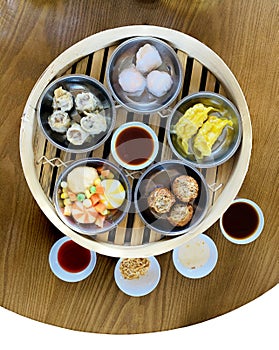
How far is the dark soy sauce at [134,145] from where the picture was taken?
8.16 feet

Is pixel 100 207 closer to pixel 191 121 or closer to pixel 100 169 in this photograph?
pixel 100 169

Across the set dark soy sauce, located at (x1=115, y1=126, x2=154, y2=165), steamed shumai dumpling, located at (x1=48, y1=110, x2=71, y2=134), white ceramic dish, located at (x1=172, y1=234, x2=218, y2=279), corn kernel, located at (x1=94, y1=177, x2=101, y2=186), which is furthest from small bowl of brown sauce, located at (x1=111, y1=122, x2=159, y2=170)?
white ceramic dish, located at (x1=172, y1=234, x2=218, y2=279)

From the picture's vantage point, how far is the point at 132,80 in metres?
2.46

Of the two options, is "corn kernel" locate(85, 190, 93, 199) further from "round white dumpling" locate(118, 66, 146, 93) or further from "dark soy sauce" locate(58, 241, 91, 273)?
"round white dumpling" locate(118, 66, 146, 93)

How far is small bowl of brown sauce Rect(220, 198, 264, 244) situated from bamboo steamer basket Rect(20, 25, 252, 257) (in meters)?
0.15

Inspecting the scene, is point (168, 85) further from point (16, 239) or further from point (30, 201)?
point (16, 239)

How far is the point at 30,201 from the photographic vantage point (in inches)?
101

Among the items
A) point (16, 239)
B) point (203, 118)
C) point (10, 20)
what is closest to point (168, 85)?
point (203, 118)

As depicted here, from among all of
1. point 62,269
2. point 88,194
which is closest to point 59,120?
point 88,194

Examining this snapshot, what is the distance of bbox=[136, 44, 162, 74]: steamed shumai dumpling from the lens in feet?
8.06

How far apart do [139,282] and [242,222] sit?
1.81ft

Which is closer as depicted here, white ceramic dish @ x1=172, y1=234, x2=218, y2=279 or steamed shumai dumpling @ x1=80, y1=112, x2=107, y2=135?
steamed shumai dumpling @ x1=80, y1=112, x2=107, y2=135

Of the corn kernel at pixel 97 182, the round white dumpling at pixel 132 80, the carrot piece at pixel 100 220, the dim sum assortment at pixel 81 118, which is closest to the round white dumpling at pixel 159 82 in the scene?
the round white dumpling at pixel 132 80

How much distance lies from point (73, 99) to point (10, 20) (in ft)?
1.66
